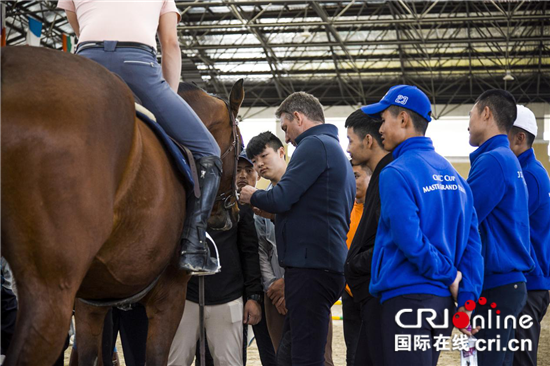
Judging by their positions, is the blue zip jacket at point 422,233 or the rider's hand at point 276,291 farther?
the rider's hand at point 276,291

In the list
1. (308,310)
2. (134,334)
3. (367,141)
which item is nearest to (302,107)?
(367,141)

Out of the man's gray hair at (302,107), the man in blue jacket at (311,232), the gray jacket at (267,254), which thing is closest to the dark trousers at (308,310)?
the man in blue jacket at (311,232)

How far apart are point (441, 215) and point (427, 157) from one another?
11.5 inches

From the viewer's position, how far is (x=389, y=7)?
19.4m

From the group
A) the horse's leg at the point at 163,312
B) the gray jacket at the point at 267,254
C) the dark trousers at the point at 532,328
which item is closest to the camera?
the horse's leg at the point at 163,312

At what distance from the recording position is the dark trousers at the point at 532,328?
403 cm

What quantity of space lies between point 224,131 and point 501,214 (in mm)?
1719

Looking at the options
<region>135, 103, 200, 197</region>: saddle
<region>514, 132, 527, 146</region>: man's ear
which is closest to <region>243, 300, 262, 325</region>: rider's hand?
<region>135, 103, 200, 197</region>: saddle

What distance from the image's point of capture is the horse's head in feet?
12.0

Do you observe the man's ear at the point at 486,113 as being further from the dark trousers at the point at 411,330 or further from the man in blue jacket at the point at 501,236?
the dark trousers at the point at 411,330

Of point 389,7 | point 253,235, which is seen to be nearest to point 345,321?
point 253,235

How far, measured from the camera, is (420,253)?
2678 mm

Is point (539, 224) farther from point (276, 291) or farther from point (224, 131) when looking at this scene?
point (224, 131)

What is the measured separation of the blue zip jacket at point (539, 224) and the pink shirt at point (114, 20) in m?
2.81
